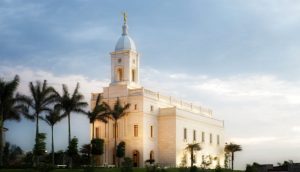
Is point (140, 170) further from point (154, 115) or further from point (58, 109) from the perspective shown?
point (154, 115)

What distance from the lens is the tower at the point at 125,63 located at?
2515 inches

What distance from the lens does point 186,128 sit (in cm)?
6544

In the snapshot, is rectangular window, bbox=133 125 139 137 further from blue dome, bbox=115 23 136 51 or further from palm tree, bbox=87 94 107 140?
blue dome, bbox=115 23 136 51

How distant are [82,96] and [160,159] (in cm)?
1447

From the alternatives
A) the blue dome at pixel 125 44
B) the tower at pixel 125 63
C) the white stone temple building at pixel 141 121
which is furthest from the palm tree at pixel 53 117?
the blue dome at pixel 125 44

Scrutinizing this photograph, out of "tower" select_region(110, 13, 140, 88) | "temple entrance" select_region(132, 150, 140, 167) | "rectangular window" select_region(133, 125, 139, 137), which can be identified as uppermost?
"tower" select_region(110, 13, 140, 88)

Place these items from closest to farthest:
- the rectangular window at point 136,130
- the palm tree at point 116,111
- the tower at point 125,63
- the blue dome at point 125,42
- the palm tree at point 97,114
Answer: the palm tree at point 97,114
the palm tree at point 116,111
the rectangular window at point 136,130
the tower at point 125,63
the blue dome at point 125,42

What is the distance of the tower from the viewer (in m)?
63.9

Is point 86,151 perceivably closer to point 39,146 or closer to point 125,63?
point 39,146

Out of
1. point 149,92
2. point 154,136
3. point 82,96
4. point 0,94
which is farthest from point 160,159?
point 0,94

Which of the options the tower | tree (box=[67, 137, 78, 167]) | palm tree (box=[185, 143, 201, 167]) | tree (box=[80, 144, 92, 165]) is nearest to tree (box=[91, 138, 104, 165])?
tree (box=[80, 144, 92, 165])

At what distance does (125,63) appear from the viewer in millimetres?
64125

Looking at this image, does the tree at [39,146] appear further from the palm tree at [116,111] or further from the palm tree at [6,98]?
the palm tree at [116,111]

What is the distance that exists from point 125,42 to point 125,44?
1.07 ft
